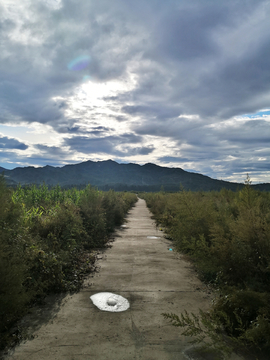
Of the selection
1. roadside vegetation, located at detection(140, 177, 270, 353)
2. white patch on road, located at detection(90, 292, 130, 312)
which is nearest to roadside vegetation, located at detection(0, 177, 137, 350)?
white patch on road, located at detection(90, 292, 130, 312)

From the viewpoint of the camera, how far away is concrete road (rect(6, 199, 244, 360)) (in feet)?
10.4

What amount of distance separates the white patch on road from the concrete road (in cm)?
11

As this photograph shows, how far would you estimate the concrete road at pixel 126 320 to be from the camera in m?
3.17

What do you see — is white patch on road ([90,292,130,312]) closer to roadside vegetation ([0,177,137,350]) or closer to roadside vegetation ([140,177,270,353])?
roadside vegetation ([0,177,137,350])

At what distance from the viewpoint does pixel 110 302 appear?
4680mm

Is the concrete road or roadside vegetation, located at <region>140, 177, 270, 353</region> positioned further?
the concrete road

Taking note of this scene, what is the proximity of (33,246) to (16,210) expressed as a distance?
927 mm

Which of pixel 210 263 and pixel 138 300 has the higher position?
pixel 210 263

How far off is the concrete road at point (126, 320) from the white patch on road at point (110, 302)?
4.5 inches

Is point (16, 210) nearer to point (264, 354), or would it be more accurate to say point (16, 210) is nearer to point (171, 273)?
point (171, 273)

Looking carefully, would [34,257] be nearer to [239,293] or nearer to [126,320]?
[126,320]

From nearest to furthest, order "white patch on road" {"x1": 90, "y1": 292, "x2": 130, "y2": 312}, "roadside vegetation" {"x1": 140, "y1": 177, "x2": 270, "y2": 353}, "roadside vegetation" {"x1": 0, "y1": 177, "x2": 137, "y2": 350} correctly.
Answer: "roadside vegetation" {"x1": 140, "y1": 177, "x2": 270, "y2": 353}
"roadside vegetation" {"x1": 0, "y1": 177, "x2": 137, "y2": 350}
"white patch on road" {"x1": 90, "y1": 292, "x2": 130, "y2": 312}

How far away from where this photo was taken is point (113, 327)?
149 inches

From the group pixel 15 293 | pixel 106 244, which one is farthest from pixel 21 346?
pixel 106 244
